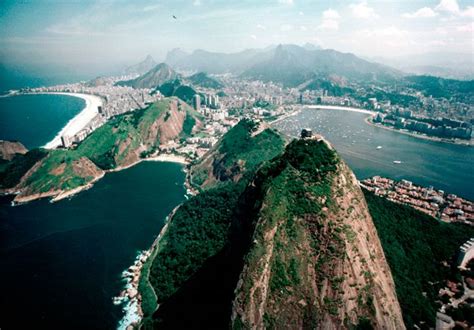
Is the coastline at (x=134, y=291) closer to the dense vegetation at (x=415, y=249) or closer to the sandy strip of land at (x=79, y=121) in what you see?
the dense vegetation at (x=415, y=249)

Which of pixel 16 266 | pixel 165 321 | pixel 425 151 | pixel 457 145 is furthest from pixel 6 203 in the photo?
pixel 457 145

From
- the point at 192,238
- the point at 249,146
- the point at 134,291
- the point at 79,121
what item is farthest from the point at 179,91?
the point at 134,291

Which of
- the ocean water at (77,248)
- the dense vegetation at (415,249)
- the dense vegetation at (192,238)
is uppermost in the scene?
the dense vegetation at (415,249)

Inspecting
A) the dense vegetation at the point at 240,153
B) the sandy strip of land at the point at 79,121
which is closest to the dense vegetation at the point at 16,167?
the sandy strip of land at the point at 79,121

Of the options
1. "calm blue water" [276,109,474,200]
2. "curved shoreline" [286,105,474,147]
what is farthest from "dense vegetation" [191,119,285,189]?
"curved shoreline" [286,105,474,147]

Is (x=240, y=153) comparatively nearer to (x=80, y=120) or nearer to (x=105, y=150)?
(x=105, y=150)

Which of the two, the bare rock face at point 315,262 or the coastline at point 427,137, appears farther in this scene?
the coastline at point 427,137
